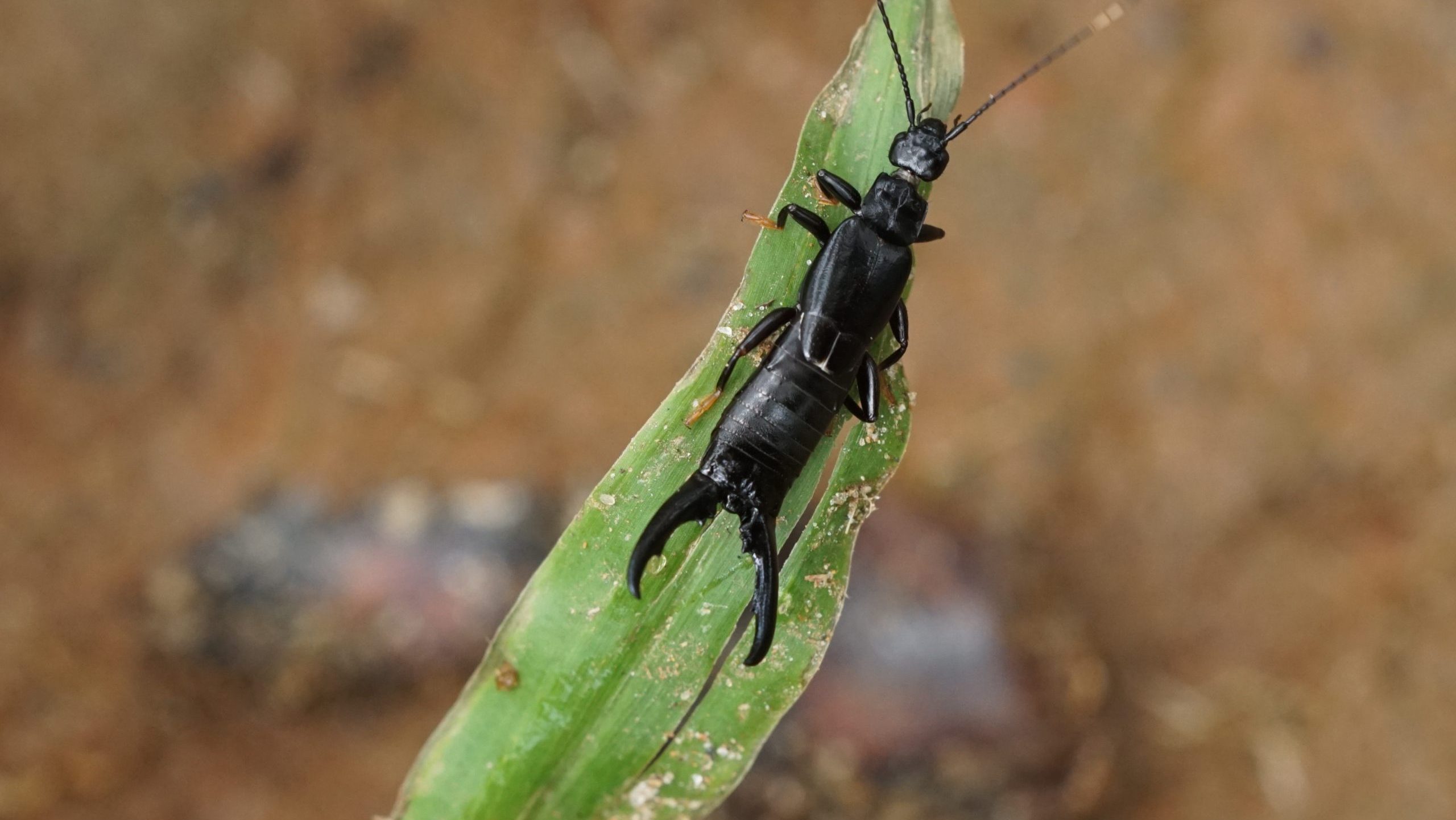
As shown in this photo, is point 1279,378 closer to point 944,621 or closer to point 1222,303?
point 1222,303

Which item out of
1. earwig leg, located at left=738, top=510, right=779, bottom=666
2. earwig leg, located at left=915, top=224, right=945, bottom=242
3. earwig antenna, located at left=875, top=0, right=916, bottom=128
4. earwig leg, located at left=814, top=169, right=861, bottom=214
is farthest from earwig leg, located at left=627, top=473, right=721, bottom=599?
earwig antenna, located at left=875, top=0, right=916, bottom=128

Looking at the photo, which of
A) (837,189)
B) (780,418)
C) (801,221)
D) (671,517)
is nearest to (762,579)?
(671,517)

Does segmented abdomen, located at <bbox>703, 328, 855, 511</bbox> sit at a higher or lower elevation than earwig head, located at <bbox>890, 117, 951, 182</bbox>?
lower

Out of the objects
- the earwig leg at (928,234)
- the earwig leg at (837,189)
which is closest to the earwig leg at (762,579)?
the earwig leg at (837,189)

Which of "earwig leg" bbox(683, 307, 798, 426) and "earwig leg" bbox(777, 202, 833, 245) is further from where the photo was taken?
"earwig leg" bbox(777, 202, 833, 245)

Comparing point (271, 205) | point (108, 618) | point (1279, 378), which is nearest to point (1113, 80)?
point (1279, 378)

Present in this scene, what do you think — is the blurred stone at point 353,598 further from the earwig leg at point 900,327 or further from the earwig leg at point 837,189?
the earwig leg at point 837,189

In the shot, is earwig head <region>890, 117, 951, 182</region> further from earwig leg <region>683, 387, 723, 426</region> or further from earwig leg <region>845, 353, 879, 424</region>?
earwig leg <region>683, 387, 723, 426</region>
